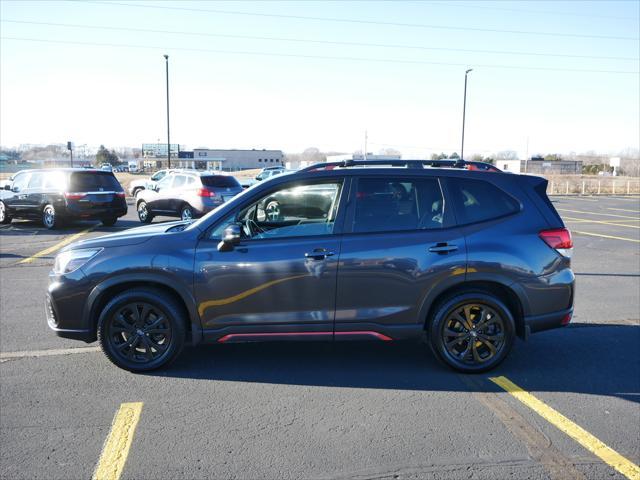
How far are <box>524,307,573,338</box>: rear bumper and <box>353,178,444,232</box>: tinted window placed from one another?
45.1 inches

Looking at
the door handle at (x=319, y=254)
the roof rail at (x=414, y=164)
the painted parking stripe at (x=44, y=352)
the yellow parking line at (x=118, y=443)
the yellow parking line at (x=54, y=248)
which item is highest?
the roof rail at (x=414, y=164)

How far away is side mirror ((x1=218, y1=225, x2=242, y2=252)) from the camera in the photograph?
435cm

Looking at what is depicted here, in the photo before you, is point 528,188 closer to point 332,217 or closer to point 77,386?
point 332,217

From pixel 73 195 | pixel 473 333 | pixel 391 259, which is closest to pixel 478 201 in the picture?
pixel 391 259

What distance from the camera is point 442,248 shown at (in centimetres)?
451

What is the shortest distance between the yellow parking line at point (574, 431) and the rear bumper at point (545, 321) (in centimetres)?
50

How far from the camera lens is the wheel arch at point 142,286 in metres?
4.48

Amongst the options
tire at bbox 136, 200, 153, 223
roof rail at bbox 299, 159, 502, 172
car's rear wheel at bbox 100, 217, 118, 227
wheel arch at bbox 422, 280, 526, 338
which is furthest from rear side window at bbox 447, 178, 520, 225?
tire at bbox 136, 200, 153, 223

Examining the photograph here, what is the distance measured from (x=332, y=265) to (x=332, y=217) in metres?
0.45

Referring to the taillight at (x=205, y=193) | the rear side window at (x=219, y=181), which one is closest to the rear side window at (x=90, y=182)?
the taillight at (x=205, y=193)

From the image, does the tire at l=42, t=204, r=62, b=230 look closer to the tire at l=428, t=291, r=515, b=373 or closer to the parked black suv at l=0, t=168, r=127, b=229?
the parked black suv at l=0, t=168, r=127, b=229

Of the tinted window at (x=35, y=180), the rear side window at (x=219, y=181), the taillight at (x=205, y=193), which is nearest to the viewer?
the tinted window at (x=35, y=180)

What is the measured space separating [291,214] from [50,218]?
11.7 meters

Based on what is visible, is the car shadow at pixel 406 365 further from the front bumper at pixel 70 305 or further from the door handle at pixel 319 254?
the door handle at pixel 319 254
